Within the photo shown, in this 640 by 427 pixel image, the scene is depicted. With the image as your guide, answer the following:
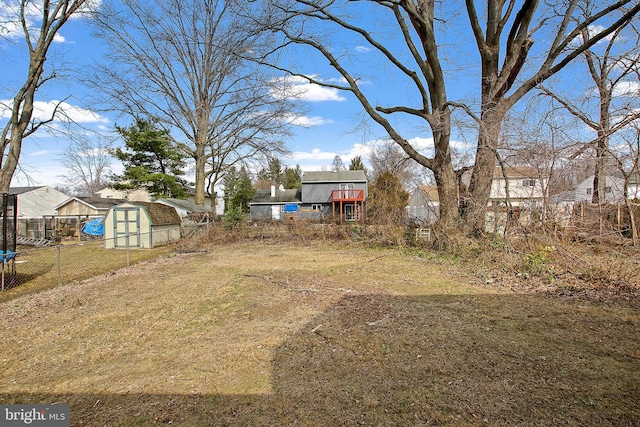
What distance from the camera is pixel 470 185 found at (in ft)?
38.7

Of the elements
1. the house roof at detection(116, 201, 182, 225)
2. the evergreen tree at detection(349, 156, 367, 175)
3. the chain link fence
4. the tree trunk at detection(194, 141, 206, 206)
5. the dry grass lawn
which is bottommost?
the chain link fence

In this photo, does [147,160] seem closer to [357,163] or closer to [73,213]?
[73,213]

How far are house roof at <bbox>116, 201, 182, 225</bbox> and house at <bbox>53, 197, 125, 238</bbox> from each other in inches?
297

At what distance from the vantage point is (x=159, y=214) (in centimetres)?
1789

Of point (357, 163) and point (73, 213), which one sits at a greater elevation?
point (357, 163)

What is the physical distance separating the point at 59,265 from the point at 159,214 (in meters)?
10.4

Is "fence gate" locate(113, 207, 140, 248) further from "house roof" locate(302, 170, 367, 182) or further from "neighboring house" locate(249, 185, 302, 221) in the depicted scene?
"house roof" locate(302, 170, 367, 182)

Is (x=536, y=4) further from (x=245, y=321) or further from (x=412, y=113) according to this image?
(x=245, y=321)

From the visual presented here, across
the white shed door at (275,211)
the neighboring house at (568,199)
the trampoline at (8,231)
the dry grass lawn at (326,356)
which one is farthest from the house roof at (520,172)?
the white shed door at (275,211)

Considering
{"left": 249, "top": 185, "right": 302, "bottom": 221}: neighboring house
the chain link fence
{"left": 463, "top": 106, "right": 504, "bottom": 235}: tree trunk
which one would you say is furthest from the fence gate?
{"left": 249, "top": 185, "right": 302, "bottom": 221}: neighboring house

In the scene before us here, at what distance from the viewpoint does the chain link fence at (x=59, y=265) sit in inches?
341

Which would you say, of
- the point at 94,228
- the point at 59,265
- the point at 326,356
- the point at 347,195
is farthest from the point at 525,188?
the point at 94,228

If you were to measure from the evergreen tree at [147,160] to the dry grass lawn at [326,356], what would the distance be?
24089 mm

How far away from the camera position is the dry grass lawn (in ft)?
8.95
